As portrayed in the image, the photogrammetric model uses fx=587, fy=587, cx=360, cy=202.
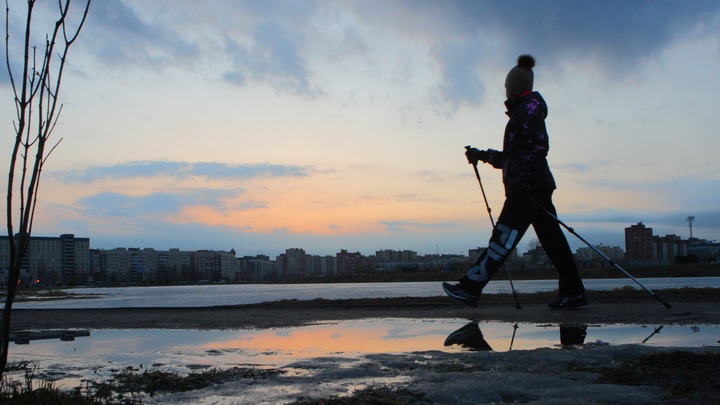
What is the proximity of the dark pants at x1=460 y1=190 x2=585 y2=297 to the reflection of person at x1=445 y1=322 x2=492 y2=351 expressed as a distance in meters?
0.66

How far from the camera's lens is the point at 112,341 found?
18.9 feet

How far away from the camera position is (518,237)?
6500 millimetres

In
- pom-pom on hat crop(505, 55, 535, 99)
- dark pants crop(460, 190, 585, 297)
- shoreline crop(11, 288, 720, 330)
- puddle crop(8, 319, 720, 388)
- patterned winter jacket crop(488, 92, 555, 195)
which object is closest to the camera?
puddle crop(8, 319, 720, 388)

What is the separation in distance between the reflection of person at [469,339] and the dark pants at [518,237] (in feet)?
2.15

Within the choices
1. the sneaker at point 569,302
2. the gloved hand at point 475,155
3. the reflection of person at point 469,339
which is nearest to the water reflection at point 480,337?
the reflection of person at point 469,339

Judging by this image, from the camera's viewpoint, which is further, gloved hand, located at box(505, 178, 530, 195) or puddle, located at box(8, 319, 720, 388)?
gloved hand, located at box(505, 178, 530, 195)

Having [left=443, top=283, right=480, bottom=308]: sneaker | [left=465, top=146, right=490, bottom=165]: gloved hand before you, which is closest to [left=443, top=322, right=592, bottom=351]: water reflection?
[left=443, top=283, right=480, bottom=308]: sneaker

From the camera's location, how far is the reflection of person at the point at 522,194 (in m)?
6.51

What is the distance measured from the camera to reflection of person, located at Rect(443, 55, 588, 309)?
21.4 ft

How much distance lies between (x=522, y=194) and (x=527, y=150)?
1.67 ft

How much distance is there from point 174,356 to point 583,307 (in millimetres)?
5102

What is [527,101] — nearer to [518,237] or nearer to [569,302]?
[518,237]

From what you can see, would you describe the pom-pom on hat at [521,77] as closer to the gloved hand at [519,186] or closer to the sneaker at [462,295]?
the gloved hand at [519,186]

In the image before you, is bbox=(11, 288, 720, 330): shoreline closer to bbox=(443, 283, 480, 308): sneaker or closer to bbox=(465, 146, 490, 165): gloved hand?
bbox=(443, 283, 480, 308): sneaker
